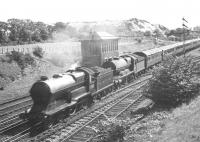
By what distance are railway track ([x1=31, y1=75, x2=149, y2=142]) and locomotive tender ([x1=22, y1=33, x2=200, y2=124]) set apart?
0.90m

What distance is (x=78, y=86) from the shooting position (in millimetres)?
19188

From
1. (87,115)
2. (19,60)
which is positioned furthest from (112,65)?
(19,60)

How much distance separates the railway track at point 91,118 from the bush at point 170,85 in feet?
7.68

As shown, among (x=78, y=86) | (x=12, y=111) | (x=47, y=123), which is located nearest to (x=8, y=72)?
(x=12, y=111)

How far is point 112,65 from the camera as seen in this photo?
A: 26031mm

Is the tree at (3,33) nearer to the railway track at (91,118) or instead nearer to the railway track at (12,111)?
the railway track at (12,111)

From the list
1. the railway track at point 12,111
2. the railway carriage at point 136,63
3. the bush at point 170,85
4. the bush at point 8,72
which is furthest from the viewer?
the railway carriage at point 136,63

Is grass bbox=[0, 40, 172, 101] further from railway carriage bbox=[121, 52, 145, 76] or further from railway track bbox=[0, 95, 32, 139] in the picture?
railway carriage bbox=[121, 52, 145, 76]

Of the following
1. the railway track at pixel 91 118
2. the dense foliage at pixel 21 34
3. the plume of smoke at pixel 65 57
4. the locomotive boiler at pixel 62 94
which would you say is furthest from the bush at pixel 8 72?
the dense foliage at pixel 21 34

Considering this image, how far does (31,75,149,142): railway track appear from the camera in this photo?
47.9 feet

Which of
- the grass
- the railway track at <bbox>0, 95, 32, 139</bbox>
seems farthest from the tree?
the railway track at <bbox>0, 95, 32, 139</bbox>

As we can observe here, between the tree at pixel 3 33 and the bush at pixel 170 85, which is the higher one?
the tree at pixel 3 33

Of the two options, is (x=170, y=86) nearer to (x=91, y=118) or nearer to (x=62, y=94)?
(x=91, y=118)

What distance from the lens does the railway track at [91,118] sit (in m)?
14.6
